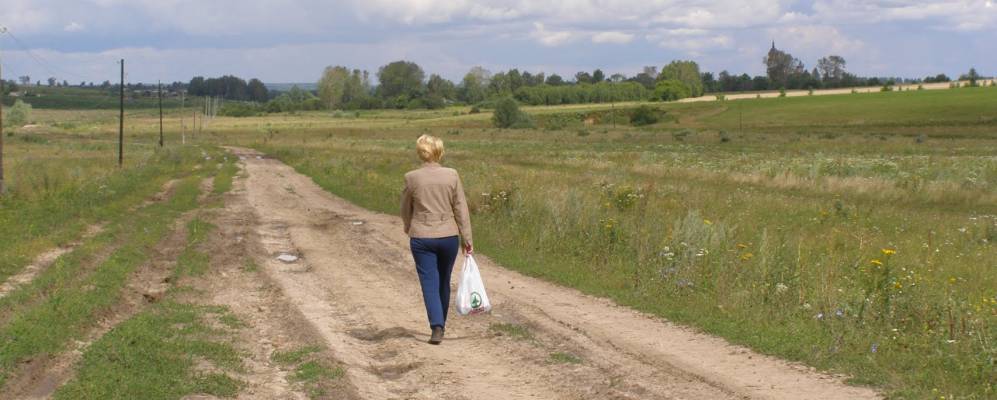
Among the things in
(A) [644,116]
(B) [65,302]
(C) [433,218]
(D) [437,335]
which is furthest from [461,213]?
(A) [644,116]

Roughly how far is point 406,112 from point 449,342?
156810 millimetres

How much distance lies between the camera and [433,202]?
850 centimetres

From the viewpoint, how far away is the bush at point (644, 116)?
12091 centimetres

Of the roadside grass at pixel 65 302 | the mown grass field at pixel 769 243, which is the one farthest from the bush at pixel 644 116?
the roadside grass at pixel 65 302

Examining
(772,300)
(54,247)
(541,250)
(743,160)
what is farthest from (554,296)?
(743,160)

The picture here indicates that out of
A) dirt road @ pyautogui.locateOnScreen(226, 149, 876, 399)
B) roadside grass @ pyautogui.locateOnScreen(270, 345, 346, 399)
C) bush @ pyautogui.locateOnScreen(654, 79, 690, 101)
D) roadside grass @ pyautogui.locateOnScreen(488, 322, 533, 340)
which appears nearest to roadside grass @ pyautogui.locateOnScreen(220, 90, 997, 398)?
dirt road @ pyautogui.locateOnScreen(226, 149, 876, 399)

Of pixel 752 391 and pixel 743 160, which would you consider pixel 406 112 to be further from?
pixel 752 391

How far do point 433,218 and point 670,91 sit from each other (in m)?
160

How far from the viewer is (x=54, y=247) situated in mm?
15695

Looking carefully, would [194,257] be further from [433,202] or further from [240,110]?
[240,110]

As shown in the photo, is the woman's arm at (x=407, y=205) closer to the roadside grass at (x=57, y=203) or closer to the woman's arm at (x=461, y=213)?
the woman's arm at (x=461, y=213)

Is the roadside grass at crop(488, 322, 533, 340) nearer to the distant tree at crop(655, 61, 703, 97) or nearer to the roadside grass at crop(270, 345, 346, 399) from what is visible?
the roadside grass at crop(270, 345, 346, 399)

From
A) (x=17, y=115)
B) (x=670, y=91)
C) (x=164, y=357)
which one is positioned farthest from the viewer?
(x=670, y=91)

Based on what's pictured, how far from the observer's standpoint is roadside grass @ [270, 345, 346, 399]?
7.14 m
